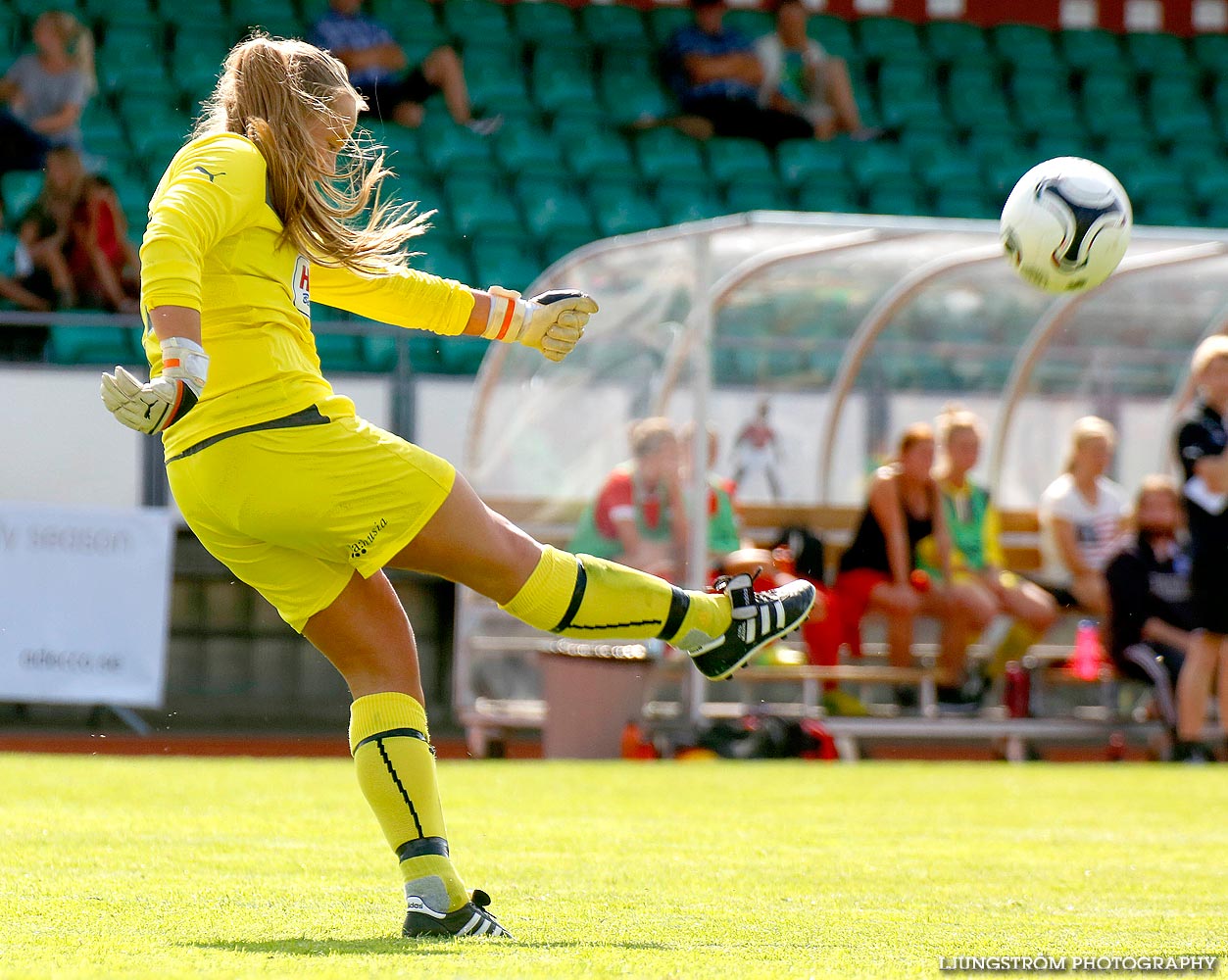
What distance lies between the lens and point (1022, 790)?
8.19 m

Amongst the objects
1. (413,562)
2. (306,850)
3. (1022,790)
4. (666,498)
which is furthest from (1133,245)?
(413,562)

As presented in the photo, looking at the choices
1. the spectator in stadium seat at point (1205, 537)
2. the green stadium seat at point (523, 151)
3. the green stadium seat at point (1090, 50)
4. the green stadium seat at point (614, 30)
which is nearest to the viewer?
the spectator in stadium seat at point (1205, 537)

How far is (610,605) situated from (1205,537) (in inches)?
250

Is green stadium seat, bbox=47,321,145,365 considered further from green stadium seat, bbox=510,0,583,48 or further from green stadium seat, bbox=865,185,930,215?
green stadium seat, bbox=865,185,930,215

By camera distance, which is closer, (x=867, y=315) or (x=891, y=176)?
(x=867, y=315)

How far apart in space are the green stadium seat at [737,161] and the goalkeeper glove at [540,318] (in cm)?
1102

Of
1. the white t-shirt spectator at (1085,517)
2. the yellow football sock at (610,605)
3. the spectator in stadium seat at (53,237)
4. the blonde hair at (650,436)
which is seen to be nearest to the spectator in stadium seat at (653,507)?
the blonde hair at (650,436)

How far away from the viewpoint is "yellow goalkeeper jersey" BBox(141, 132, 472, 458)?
11.9 feet

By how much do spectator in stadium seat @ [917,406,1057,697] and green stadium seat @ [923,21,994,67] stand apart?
7.36 m

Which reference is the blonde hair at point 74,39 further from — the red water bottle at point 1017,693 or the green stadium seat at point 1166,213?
the green stadium seat at point 1166,213

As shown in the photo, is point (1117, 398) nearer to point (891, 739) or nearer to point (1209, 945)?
point (891, 739)

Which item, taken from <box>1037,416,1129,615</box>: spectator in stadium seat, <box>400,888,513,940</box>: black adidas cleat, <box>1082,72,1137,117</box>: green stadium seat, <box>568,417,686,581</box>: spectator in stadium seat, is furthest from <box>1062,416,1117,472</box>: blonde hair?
<box>400,888,513,940</box>: black adidas cleat

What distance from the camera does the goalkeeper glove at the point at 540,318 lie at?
446cm

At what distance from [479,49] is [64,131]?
3894mm
